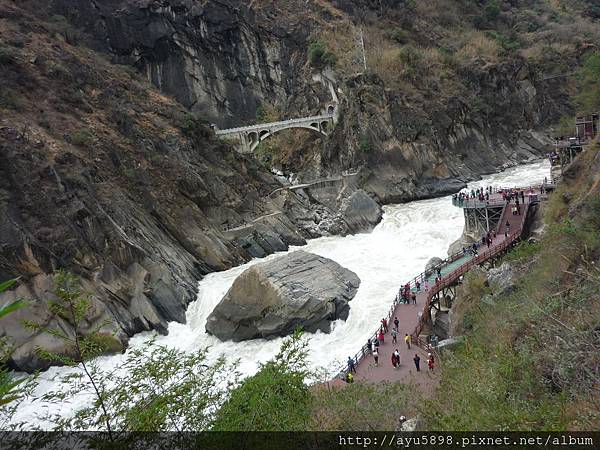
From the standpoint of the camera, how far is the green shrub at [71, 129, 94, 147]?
110 feet

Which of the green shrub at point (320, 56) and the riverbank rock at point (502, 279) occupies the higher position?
the green shrub at point (320, 56)

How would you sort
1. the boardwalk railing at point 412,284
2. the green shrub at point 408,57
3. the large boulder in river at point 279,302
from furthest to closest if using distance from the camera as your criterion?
the green shrub at point 408,57, the large boulder in river at point 279,302, the boardwalk railing at point 412,284

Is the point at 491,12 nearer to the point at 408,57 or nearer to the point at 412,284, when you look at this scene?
the point at 408,57

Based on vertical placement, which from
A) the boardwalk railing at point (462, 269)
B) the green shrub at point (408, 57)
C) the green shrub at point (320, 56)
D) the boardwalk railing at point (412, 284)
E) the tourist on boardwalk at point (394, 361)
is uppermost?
the green shrub at point (320, 56)

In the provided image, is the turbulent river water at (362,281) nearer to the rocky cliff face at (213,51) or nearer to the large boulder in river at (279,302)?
the large boulder in river at (279,302)

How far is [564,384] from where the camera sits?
8477 millimetres

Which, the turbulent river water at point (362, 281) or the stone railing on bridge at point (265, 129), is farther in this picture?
the stone railing on bridge at point (265, 129)

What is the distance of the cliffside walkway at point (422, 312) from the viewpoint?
16.0 metres

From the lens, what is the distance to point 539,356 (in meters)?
9.47

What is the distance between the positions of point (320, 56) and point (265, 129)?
1363cm

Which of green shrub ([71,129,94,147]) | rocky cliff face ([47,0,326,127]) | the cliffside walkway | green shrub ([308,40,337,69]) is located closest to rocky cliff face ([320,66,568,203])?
green shrub ([308,40,337,69])

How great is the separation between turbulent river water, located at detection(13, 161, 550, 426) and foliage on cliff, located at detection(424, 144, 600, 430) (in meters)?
6.37

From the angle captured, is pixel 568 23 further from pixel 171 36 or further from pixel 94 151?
pixel 94 151

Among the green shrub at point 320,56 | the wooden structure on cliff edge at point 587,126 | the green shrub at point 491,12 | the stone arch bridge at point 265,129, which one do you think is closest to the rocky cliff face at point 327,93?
the stone arch bridge at point 265,129
